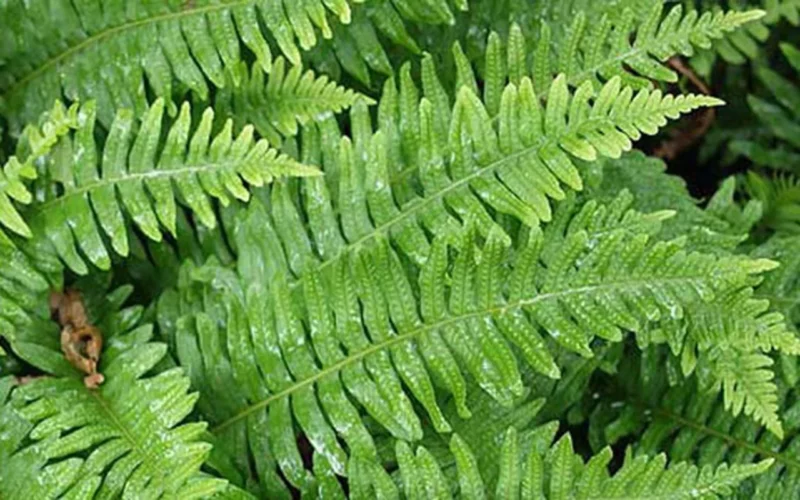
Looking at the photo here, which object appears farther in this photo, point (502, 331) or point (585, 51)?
point (585, 51)

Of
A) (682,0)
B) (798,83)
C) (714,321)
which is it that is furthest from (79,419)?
(798,83)

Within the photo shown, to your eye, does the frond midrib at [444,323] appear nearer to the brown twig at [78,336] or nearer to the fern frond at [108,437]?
the fern frond at [108,437]

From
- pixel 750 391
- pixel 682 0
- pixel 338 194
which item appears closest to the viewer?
pixel 750 391

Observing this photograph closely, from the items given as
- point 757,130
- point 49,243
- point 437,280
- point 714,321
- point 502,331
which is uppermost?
point 49,243

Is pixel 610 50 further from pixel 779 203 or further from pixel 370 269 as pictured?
pixel 779 203

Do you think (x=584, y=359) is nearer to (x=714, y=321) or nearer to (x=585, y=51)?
(x=714, y=321)

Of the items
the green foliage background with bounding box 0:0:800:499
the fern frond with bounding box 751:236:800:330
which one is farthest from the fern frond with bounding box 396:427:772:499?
the fern frond with bounding box 751:236:800:330

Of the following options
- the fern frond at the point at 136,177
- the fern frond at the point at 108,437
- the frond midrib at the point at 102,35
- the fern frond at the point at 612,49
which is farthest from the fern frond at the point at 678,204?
the fern frond at the point at 108,437
